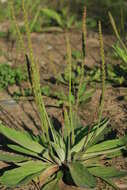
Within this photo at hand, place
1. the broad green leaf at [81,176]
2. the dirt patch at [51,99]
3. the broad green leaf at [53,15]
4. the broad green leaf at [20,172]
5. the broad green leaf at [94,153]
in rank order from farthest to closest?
1. the broad green leaf at [53,15]
2. the dirt patch at [51,99]
3. the broad green leaf at [94,153]
4. the broad green leaf at [20,172]
5. the broad green leaf at [81,176]

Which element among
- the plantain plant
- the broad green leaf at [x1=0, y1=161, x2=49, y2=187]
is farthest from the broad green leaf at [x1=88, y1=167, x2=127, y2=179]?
the broad green leaf at [x1=0, y1=161, x2=49, y2=187]

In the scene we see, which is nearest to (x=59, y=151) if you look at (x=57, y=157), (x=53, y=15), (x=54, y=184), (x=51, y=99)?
(x=57, y=157)

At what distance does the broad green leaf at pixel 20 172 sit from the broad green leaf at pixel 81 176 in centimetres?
18

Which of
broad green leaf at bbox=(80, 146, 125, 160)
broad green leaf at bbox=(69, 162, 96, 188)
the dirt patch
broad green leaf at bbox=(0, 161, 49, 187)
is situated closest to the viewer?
broad green leaf at bbox=(69, 162, 96, 188)

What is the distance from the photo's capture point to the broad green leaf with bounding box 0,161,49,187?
2.04 meters

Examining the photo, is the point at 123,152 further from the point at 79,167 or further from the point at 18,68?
the point at 18,68

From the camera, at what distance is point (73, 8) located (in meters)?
5.48

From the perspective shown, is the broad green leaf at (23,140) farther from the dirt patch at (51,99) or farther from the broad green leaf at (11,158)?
the dirt patch at (51,99)

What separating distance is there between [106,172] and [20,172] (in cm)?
46

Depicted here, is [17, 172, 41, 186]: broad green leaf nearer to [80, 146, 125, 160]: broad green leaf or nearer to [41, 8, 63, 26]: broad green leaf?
[80, 146, 125, 160]: broad green leaf

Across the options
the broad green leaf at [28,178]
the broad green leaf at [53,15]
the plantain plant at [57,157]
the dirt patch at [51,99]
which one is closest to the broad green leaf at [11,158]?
the plantain plant at [57,157]

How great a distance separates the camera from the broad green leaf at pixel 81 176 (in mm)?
1938

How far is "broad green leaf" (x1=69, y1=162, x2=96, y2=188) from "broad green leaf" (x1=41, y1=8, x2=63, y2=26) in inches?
118

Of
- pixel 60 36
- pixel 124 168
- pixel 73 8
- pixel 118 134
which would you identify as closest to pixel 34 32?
pixel 60 36
